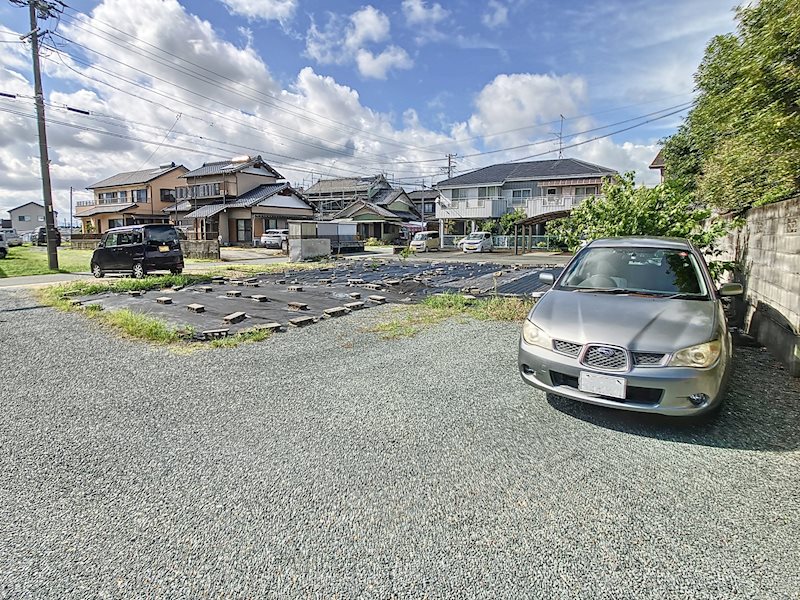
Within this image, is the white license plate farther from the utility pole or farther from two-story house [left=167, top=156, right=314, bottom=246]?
two-story house [left=167, top=156, right=314, bottom=246]

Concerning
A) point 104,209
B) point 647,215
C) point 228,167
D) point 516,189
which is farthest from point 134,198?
point 647,215

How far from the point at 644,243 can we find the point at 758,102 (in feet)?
7.43

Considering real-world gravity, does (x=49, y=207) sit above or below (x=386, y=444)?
above

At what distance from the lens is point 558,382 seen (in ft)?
10.4

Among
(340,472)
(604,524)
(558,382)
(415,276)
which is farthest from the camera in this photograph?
(415,276)

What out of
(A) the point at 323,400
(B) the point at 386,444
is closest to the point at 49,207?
(A) the point at 323,400

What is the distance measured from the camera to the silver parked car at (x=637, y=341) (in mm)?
2807

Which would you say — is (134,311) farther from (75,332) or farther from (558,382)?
(558,382)

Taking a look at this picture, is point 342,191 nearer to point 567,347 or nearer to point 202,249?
point 202,249

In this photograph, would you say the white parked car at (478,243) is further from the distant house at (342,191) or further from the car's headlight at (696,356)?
the car's headlight at (696,356)

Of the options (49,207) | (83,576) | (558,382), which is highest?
(49,207)

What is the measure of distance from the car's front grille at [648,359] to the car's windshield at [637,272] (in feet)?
3.63

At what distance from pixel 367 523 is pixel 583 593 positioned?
0.99 m

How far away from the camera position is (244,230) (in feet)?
110
